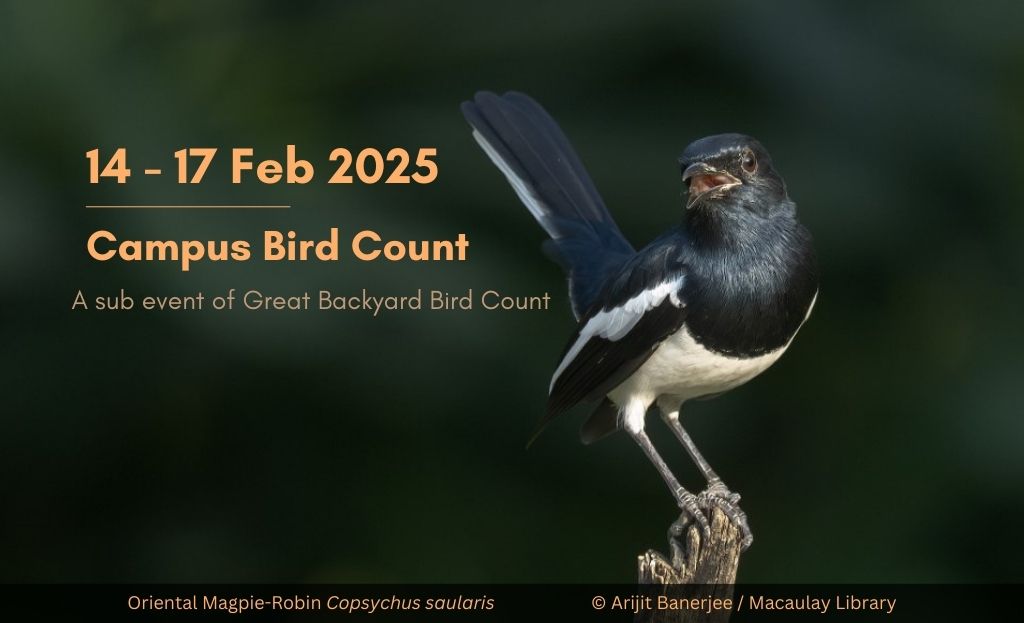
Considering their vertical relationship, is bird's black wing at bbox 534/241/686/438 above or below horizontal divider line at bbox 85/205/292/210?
below

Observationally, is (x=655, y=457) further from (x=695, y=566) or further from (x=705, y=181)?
(x=705, y=181)

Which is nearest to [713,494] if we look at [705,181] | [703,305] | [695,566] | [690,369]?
[695,566]

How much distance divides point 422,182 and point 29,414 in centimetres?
144

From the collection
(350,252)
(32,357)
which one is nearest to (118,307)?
(32,357)

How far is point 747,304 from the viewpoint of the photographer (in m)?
4.00

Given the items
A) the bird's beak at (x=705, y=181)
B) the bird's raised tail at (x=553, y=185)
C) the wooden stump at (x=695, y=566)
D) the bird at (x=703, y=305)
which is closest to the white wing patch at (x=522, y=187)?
the bird's raised tail at (x=553, y=185)

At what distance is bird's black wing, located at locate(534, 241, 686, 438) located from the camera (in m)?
4.09

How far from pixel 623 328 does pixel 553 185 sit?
785 mm

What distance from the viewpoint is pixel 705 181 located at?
404cm

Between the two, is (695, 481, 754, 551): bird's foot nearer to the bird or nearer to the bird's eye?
the bird

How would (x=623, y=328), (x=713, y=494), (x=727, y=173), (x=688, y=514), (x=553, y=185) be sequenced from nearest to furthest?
(x=727, y=173) < (x=623, y=328) < (x=688, y=514) < (x=713, y=494) < (x=553, y=185)

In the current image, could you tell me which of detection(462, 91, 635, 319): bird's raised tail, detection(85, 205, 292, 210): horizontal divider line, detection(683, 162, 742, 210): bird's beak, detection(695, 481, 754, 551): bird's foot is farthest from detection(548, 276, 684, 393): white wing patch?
detection(85, 205, 292, 210): horizontal divider line

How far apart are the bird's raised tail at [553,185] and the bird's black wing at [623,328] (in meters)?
0.34

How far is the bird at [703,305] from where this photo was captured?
401 cm
